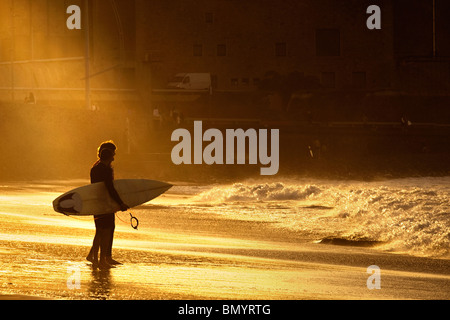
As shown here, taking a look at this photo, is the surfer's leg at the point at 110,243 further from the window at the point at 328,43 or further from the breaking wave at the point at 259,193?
the window at the point at 328,43

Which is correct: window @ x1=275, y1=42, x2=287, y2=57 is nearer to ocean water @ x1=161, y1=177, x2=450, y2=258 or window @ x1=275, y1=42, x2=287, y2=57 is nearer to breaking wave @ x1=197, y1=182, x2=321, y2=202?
ocean water @ x1=161, y1=177, x2=450, y2=258

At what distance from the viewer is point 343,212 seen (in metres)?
25.2

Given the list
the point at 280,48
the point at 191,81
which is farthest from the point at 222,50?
the point at 191,81

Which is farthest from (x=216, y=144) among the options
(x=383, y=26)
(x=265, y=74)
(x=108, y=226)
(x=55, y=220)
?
(x=108, y=226)

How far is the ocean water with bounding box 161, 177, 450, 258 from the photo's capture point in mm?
19031

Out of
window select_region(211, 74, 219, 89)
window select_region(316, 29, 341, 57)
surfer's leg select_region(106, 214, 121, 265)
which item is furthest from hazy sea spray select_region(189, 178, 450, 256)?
window select_region(316, 29, 341, 57)

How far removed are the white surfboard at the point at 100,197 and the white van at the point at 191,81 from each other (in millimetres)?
58147

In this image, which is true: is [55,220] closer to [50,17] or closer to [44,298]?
[44,298]

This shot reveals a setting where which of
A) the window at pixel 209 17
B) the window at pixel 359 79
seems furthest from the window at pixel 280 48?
the window at pixel 359 79

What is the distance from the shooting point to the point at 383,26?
7944 cm

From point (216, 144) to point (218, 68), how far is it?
25331mm

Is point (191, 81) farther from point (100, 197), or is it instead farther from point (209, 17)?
point (100, 197)

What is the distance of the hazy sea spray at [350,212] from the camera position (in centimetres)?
1935

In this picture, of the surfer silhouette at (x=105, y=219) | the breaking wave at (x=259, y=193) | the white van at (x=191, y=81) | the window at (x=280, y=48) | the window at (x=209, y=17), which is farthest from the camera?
the window at (x=209, y=17)
